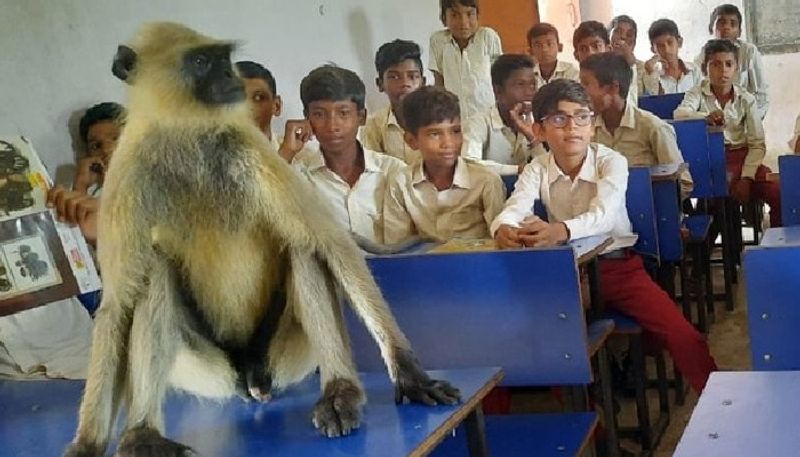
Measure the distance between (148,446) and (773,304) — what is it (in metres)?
1.33

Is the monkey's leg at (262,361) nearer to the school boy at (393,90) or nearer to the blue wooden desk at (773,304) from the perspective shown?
the blue wooden desk at (773,304)

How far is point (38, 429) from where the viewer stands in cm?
215

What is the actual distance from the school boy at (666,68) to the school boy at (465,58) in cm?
151

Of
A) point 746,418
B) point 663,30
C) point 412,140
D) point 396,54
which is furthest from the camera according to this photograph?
point 663,30

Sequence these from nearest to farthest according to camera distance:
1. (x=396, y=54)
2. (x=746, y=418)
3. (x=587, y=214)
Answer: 1. (x=746, y=418)
2. (x=587, y=214)
3. (x=396, y=54)

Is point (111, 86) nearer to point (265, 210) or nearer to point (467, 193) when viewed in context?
point (467, 193)

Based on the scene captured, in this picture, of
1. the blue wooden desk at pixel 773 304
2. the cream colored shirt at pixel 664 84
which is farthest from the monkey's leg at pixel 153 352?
the cream colored shirt at pixel 664 84

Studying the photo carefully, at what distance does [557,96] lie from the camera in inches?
143

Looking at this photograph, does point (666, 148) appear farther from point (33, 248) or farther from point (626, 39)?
point (626, 39)

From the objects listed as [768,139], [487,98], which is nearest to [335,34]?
[487,98]

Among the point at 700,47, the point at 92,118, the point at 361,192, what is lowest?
the point at 361,192

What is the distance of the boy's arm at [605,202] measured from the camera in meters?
3.38

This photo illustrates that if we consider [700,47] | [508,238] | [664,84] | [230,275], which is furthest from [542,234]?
[700,47]

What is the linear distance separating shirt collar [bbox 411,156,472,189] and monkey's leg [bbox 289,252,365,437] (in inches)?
69.9
